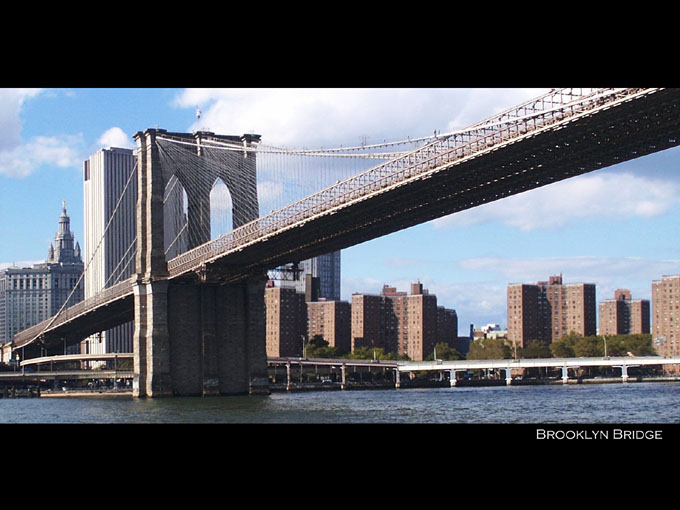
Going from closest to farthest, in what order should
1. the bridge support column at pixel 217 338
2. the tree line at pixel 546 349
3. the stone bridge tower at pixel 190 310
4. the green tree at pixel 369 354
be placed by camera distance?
the stone bridge tower at pixel 190 310 → the bridge support column at pixel 217 338 → the green tree at pixel 369 354 → the tree line at pixel 546 349

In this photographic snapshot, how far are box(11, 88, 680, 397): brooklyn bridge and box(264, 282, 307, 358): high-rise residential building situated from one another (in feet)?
131

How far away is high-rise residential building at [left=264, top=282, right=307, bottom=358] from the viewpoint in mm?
101000

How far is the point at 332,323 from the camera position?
11050 cm

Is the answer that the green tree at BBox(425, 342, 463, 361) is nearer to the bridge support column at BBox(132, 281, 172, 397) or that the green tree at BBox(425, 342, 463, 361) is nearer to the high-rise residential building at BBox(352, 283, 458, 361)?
the high-rise residential building at BBox(352, 283, 458, 361)

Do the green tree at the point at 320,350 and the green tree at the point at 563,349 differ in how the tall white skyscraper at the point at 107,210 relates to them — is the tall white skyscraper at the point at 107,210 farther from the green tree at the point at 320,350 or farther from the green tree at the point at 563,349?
the green tree at the point at 563,349

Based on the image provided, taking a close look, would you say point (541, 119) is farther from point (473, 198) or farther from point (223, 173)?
point (223, 173)

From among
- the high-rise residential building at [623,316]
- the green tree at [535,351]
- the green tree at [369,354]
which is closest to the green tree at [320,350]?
the green tree at [369,354]

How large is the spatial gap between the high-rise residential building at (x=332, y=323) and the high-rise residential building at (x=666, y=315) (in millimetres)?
32189

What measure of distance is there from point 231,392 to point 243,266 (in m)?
6.34

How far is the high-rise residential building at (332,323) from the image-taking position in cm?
11025

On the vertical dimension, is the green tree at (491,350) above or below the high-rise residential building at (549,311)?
below

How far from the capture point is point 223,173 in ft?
166

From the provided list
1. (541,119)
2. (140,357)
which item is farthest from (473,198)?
(140,357)
